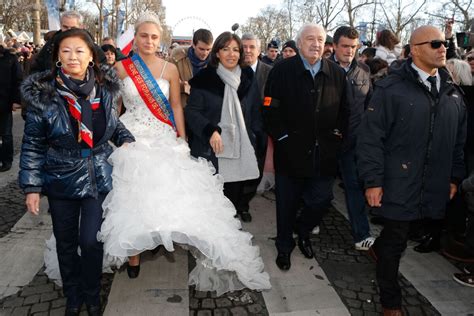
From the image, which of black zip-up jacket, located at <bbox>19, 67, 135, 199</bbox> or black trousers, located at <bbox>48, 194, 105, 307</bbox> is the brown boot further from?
black zip-up jacket, located at <bbox>19, 67, 135, 199</bbox>

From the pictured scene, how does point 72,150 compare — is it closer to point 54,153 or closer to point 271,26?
point 54,153

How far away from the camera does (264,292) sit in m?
3.35

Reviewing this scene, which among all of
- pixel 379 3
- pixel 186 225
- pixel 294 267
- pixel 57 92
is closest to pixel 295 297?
pixel 294 267

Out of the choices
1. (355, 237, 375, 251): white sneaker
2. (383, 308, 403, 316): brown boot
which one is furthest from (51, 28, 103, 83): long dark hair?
(355, 237, 375, 251): white sneaker

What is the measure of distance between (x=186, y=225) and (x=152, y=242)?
268mm

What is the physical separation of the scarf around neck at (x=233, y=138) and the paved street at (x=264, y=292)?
30.7 inches

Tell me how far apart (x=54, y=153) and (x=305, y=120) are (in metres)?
1.97

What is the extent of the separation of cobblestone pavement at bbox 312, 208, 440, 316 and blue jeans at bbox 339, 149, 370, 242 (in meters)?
0.22

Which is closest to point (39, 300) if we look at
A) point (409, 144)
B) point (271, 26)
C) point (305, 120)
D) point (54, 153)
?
point (54, 153)

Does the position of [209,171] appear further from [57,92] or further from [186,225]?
[57,92]

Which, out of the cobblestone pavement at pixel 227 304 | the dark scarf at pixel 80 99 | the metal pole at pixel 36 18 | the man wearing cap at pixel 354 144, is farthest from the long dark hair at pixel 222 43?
the metal pole at pixel 36 18

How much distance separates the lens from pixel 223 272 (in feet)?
10.9

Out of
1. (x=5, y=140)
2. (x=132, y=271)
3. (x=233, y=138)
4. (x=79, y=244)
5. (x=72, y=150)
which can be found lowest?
(x=132, y=271)

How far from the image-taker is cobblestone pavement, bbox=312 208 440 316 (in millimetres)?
3207
